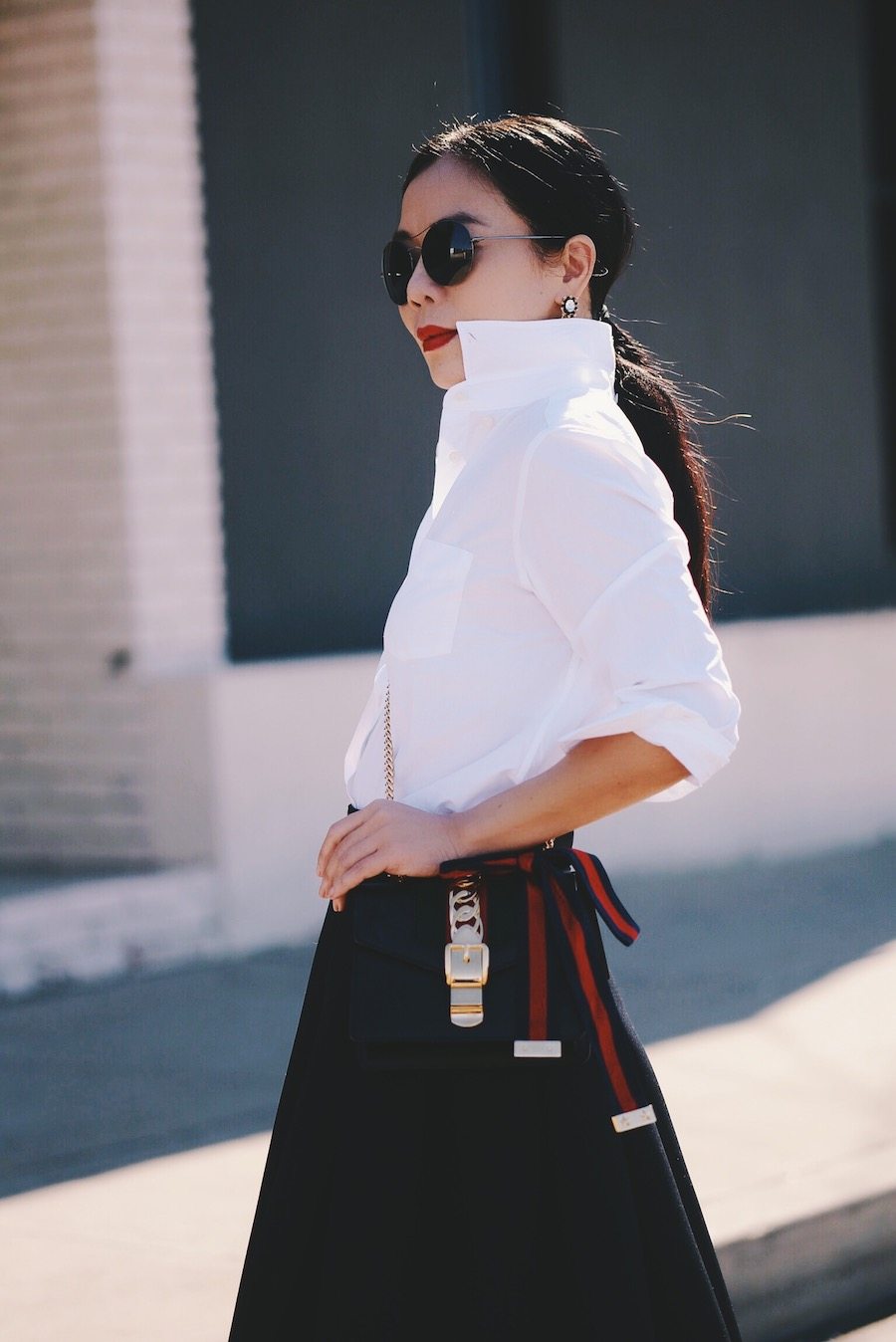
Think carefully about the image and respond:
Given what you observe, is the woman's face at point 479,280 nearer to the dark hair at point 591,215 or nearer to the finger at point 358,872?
the dark hair at point 591,215

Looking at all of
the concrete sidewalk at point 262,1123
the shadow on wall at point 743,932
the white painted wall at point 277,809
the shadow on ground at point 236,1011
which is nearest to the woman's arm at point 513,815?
the concrete sidewalk at point 262,1123

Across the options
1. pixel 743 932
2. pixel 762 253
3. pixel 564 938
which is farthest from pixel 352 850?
pixel 762 253

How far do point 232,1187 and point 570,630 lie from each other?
218 cm

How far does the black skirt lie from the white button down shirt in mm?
308

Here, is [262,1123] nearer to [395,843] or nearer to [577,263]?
[395,843]

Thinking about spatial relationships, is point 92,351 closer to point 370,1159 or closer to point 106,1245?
point 106,1245

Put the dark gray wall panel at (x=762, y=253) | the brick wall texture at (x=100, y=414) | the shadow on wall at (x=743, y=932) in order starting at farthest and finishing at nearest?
the dark gray wall panel at (x=762, y=253)
the brick wall texture at (x=100, y=414)
the shadow on wall at (x=743, y=932)

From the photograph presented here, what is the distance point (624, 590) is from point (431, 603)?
21cm

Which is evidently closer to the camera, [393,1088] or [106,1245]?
[393,1088]

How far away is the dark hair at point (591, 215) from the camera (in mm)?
2062

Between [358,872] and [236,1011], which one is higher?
[358,872]

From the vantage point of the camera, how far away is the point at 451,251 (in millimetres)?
2020

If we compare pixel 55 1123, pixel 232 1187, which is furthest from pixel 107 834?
pixel 232 1187

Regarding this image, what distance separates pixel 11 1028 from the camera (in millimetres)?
5051
